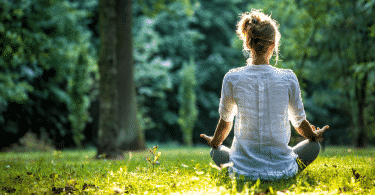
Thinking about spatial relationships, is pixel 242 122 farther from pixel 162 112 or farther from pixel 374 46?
pixel 162 112

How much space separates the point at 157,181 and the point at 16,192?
1.24 metres

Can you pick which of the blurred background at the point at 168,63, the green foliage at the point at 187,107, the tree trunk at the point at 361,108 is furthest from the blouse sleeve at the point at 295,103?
the green foliage at the point at 187,107

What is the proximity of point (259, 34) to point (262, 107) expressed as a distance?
2.08ft

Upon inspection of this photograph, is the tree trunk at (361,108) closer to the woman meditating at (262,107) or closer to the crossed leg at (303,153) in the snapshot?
the crossed leg at (303,153)

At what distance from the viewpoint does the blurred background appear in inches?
453

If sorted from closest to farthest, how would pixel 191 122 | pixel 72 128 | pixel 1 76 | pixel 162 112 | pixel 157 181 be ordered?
pixel 157 181
pixel 1 76
pixel 72 128
pixel 191 122
pixel 162 112

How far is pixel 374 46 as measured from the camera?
12617mm

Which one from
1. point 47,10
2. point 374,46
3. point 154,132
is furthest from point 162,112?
point 374,46

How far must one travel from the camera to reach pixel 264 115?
10.0 feet

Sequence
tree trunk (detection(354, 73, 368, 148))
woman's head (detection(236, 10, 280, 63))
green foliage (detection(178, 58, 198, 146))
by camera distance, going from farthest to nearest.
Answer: green foliage (detection(178, 58, 198, 146)) → tree trunk (detection(354, 73, 368, 148)) → woman's head (detection(236, 10, 280, 63))

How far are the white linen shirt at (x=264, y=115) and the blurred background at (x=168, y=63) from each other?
2.37 m

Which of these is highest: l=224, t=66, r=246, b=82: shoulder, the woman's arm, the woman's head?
the woman's head

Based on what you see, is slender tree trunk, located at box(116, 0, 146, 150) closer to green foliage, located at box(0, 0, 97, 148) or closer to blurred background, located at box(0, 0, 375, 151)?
blurred background, located at box(0, 0, 375, 151)

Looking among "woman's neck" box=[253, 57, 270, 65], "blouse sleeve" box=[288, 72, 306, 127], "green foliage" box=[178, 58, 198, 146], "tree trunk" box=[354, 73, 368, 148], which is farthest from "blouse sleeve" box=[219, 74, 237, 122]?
"green foliage" box=[178, 58, 198, 146]
